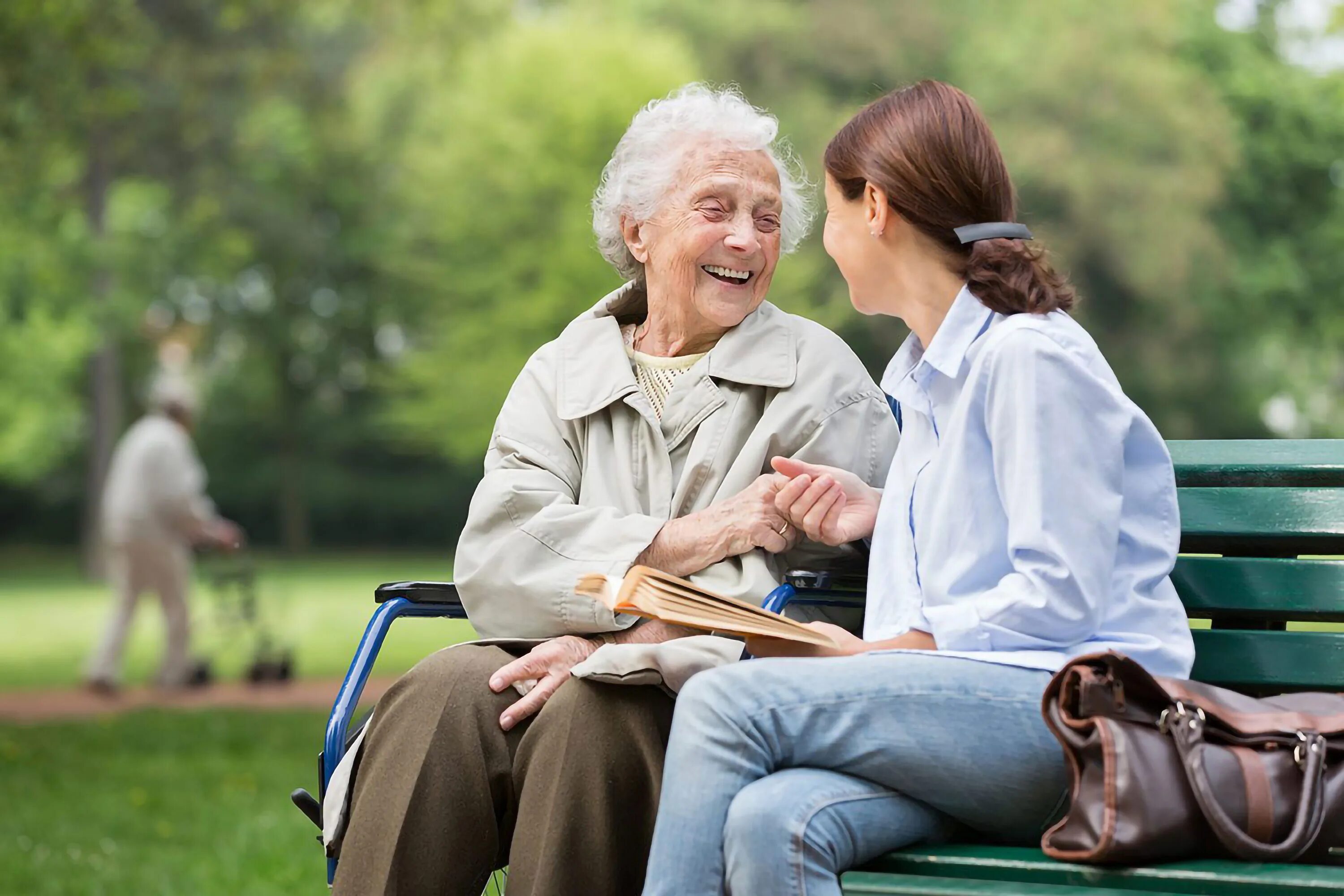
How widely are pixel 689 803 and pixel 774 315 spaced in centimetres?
133

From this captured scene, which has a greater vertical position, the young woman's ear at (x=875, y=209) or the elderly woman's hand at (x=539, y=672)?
the young woman's ear at (x=875, y=209)

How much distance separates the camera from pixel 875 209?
2.59m

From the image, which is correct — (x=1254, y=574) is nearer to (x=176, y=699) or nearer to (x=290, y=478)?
(x=176, y=699)

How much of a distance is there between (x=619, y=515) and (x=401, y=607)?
1.41ft

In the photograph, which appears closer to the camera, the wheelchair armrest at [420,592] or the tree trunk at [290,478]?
the wheelchair armrest at [420,592]

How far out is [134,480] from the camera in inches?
453

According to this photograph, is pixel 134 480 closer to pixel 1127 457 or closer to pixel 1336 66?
pixel 1127 457

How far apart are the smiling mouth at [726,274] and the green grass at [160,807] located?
238cm

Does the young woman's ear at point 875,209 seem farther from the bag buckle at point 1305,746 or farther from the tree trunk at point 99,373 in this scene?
the tree trunk at point 99,373

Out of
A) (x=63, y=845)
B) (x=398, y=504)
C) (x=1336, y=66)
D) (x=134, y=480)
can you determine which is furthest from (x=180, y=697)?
(x=398, y=504)

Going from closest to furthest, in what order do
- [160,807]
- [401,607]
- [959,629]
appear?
[959,629]
[401,607]
[160,807]

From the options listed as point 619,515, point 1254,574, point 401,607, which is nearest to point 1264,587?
Answer: point 1254,574

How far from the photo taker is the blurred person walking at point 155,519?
37.6 feet

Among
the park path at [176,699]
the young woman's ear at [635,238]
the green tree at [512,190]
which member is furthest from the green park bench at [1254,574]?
the green tree at [512,190]
